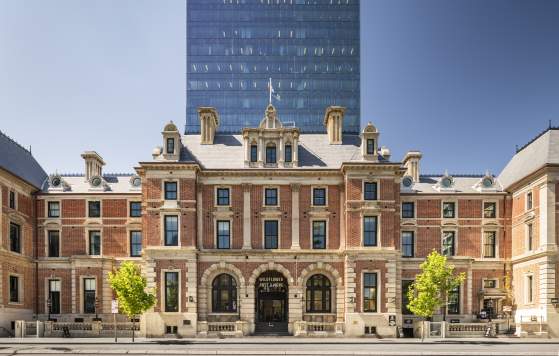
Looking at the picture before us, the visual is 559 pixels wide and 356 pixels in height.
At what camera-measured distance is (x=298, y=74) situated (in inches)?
4985

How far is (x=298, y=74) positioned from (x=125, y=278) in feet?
316

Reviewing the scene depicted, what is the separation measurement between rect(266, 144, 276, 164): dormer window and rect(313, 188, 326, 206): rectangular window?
Result: 4.63 metres

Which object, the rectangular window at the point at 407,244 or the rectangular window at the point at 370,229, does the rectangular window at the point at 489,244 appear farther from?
the rectangular window at the point at 370,229

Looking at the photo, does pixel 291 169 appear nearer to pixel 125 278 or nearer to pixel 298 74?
pixel 125 278

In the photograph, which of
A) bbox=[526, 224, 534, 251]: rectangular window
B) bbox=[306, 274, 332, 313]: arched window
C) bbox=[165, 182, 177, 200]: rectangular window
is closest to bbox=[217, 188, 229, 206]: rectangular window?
bbox=[165, 182, 177, 200]: rectangular window

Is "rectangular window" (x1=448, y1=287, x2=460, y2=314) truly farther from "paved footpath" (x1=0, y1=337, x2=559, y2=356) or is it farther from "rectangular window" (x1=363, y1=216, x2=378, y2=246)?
"rectangular window" (x1=363, y1=216, x2=378, y2=246)

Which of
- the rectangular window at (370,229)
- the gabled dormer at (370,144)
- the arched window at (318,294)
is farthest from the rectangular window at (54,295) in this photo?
the gabled dormer at (370,144)

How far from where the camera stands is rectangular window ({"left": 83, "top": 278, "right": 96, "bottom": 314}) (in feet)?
151

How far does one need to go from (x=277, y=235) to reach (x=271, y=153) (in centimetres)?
741

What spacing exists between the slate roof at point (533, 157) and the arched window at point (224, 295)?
1092 inches

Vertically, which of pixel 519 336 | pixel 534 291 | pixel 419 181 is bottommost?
pixel 519 336

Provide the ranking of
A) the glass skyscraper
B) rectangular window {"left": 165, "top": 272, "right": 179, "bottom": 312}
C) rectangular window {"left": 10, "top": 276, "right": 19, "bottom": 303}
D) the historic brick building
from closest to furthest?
the historic brick building
rectangular window {"left": 165, "top": 272, "right": 179, "bottom": 312}
rectangular window {"left": 10, "top": 276, "right": 19, "bottom": 303}
the glass skyscraper

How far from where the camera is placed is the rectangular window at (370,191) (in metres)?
42.6

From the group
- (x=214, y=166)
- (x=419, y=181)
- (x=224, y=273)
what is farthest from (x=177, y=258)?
(x=419, y=181)
